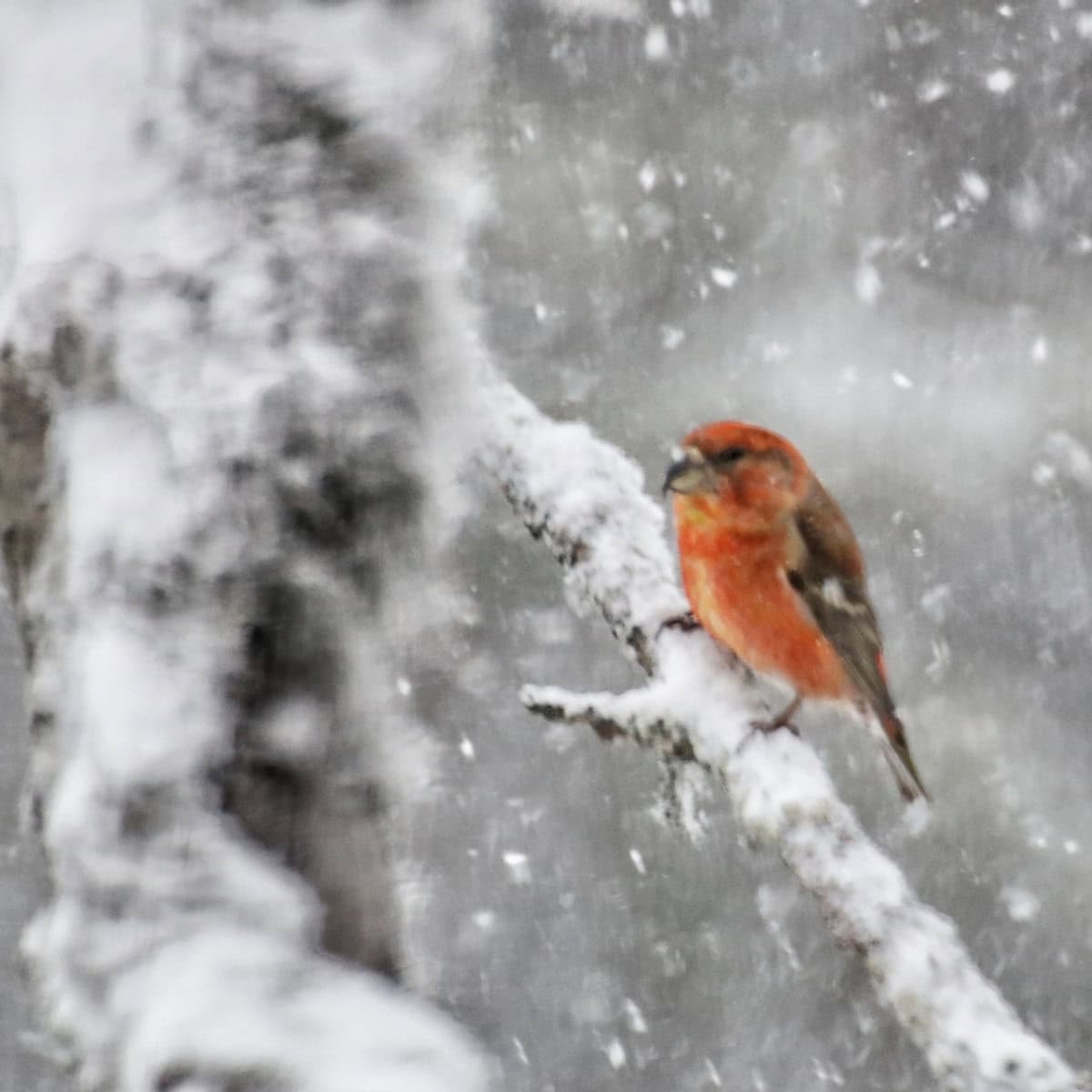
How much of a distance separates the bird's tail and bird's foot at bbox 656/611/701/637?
28.1 inches

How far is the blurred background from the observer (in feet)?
27.9

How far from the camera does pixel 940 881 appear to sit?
880cm

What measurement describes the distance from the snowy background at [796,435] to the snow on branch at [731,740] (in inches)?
220

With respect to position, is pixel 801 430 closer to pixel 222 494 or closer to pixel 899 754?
pixel 899 754

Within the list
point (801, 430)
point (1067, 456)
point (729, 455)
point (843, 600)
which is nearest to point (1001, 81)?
point (1067, 456)

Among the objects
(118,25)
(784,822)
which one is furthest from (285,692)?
(118,25)

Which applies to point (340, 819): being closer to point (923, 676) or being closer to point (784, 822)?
point (784, 822)

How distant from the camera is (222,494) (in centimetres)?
150

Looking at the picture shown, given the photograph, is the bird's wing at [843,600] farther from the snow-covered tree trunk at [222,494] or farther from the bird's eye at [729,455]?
the snow-covered tree trunk at [222,494]

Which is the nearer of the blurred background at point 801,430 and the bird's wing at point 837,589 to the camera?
the bird's wing at point 837,589

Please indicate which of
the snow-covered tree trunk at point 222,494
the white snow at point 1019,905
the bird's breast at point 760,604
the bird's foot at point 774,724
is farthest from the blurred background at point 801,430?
the snow-covered tree trunk at point 222,494

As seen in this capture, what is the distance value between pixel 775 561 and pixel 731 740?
0.88 meters

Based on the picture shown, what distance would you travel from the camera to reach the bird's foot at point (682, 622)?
210cm

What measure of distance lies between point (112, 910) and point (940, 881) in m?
8.14
